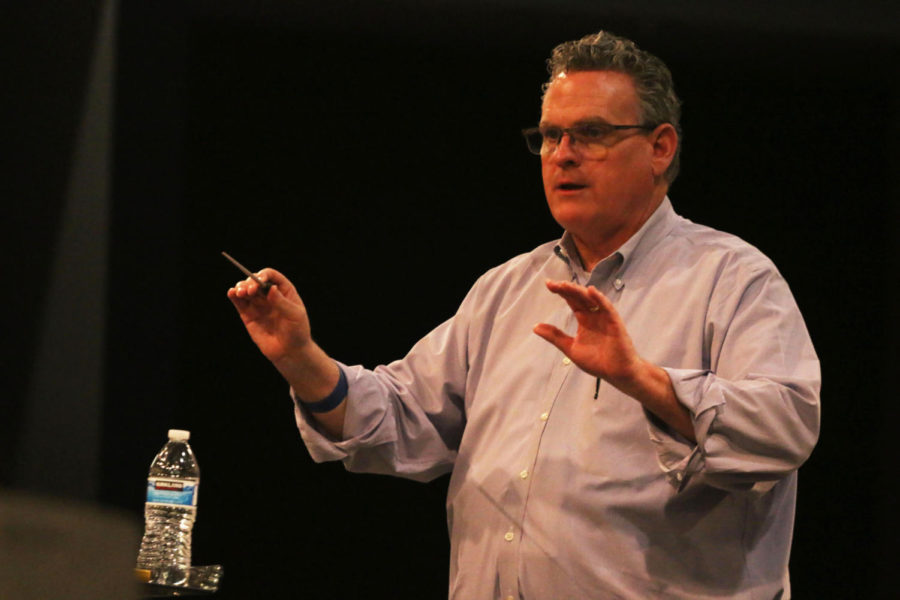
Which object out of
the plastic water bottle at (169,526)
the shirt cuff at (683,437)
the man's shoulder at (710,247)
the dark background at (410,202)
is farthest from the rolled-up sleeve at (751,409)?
the dark background at (410,202)

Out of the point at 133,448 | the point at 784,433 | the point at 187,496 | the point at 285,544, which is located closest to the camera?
the point at 784,433

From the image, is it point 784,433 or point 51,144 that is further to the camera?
point 51,144

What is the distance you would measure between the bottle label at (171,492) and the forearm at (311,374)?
274mm

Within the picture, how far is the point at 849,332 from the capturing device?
3594 millimetres

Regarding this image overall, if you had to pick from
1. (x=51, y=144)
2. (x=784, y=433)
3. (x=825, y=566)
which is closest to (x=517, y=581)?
(x=784, y=433)

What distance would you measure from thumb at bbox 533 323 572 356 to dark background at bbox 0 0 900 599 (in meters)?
1.80

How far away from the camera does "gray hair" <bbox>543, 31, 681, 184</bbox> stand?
218 cm

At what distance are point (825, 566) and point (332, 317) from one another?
176 centimetres

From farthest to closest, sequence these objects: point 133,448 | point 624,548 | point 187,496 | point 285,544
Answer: point 285,544
point 133,448
point 187,496
point 624,548

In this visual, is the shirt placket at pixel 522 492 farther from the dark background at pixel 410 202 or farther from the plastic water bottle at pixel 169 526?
the dark background at pixel 410 202

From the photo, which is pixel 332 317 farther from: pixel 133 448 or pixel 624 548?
pixel 624 548

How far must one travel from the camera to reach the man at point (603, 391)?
67.8 inches

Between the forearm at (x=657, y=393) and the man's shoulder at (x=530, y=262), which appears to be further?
the man's shoulder at (x=530, y=262)

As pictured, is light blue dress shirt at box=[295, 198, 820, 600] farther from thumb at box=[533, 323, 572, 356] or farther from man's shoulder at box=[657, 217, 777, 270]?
thumb at box=[533, 323, 572, 356]
